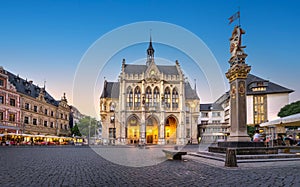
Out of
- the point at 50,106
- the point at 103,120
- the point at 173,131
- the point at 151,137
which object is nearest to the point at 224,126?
the point at 173,131

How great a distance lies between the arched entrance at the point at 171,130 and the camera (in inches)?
2601

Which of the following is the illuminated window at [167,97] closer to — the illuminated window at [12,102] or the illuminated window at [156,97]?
the illuminated window at [156,97]

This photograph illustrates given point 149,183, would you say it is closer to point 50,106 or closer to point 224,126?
point 50,106

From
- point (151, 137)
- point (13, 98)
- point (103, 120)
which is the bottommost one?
point (151, 137)

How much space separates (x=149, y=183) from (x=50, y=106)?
204 feet

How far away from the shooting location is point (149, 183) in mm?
8328

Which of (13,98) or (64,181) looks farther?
(13,98)

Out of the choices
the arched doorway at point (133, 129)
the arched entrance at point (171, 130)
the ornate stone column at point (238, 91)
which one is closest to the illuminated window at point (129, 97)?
the arched doorway at point (133, 129)

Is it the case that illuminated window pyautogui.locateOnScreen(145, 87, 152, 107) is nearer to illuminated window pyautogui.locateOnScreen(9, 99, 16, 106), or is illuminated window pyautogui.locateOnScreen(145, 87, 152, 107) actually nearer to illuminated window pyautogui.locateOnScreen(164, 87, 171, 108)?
illuminated window pyautogui.locateOnScreen(164, 87, 171, 108)

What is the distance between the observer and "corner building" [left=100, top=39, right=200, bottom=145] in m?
63.8

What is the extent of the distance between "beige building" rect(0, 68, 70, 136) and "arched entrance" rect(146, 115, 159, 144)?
22.3 meters

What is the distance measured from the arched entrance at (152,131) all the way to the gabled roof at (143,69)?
1230 cm

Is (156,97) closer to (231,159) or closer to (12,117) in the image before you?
(12,117)

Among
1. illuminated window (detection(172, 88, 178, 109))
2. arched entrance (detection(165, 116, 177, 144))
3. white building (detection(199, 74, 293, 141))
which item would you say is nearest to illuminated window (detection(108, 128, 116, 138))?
arched entrance (detection(165, 116, 177, 144))
